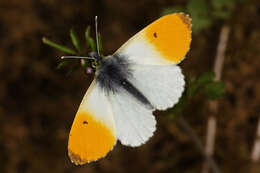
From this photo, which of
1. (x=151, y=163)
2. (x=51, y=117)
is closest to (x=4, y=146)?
(x=51, y=117)

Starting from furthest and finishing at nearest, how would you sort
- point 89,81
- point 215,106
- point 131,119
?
point 89,81 < point 215,106 < point 131,119

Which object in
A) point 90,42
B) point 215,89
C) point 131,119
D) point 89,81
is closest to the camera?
point 131,119

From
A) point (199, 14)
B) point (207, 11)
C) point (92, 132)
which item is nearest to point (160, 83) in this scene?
point (92, 132)

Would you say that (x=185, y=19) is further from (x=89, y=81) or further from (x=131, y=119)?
(x=89, y=81)

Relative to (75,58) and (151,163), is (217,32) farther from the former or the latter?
(75,58)

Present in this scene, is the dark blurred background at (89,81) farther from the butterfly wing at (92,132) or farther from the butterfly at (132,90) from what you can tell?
the butterfly wing at (92,132)
